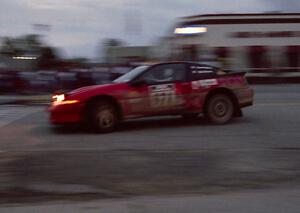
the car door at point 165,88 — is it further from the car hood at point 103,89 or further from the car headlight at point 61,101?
the car headlight at point 61,101

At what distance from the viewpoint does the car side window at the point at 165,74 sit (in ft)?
39.8

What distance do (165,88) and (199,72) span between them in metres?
0.90

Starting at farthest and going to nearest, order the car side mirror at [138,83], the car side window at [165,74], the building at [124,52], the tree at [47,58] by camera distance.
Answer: the building at [124,52]
the tree at [47,58]
the car side window at [165,74]
the car side mirror at [138,83]

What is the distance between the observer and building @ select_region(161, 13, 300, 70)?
29.6 meters

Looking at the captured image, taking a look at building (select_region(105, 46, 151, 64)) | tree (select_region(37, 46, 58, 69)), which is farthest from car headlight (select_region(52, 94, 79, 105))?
building (select_region(105, 46, 151, 64))

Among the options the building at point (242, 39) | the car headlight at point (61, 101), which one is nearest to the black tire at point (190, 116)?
the car headlight at point (61, 101)

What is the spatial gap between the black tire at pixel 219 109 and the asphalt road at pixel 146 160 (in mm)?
248

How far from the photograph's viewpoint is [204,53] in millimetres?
29828

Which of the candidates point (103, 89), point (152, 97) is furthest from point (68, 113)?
point (152, 97)

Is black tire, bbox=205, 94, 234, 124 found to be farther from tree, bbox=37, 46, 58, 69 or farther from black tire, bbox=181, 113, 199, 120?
tree, bbox=37, 46, 58, 69

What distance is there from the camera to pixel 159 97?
39.5 ft

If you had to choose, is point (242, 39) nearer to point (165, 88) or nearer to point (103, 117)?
point (165, 88)

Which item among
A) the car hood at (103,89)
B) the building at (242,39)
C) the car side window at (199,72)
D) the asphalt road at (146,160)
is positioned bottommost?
the asphalt road at (146,160)

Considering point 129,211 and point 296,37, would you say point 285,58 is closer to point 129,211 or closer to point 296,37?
point 296,37
